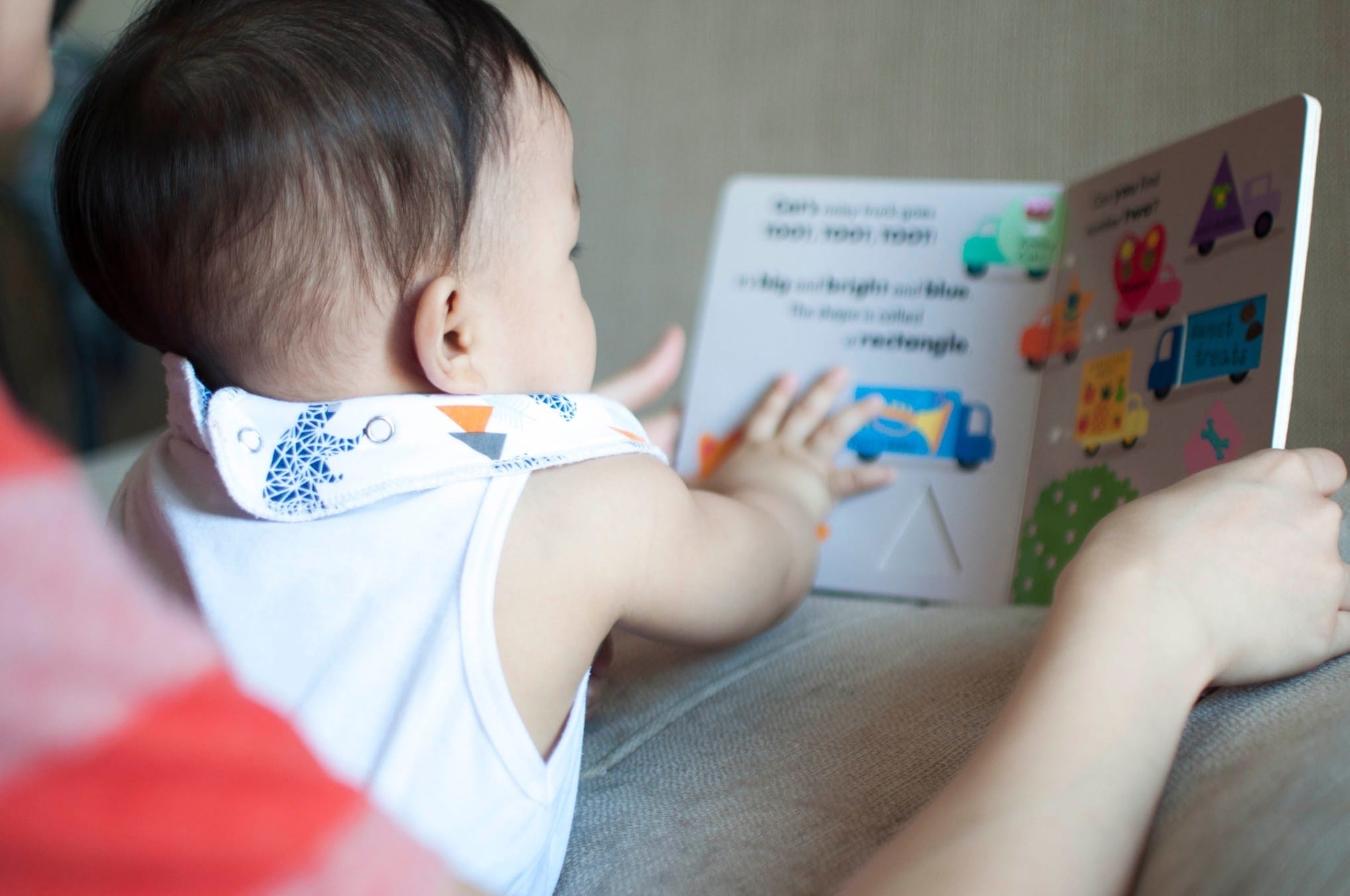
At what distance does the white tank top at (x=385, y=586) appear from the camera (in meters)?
0.47

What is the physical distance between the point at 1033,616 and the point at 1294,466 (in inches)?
9.6

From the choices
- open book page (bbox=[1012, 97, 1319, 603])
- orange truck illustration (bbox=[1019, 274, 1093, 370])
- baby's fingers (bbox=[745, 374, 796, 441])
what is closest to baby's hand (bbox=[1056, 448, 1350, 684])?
open book page (bbox=[1012, 97, 1319, 603])

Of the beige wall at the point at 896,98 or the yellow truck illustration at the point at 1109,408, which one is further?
the beige wall at the point at 896,98

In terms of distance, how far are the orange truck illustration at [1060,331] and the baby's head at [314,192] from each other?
1.68 ft

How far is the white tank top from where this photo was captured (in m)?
0.47

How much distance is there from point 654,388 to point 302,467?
22.2 inches

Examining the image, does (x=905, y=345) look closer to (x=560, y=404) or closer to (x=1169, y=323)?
(x=1169, y=323)

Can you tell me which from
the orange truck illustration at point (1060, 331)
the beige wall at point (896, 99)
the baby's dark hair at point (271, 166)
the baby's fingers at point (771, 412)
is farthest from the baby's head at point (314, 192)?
the beige wall at point (896, 99)

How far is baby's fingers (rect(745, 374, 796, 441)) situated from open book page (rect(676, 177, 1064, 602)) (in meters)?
0.02

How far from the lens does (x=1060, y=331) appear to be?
908 millimetres

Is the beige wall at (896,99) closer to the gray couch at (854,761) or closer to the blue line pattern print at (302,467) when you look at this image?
the gray couch at (854,761)

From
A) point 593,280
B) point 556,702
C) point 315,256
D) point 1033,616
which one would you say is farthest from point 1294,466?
point 593,280

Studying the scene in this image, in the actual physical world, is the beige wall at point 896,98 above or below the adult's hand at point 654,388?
above

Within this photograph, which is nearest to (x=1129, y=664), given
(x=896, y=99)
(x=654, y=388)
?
(x=654, y=388)
